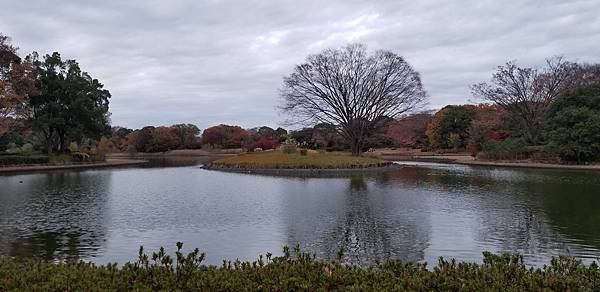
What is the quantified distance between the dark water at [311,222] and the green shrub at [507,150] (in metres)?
23.9

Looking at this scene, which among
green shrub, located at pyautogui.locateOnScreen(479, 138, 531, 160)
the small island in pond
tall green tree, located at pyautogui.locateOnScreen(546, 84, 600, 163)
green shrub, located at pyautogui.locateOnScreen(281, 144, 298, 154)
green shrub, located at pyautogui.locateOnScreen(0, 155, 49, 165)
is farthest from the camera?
green shrub, located at pyautogui.locateOnScreen(479, 138, 531, 160)

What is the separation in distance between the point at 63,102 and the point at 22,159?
7.83 metres

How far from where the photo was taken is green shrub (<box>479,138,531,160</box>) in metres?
41.8

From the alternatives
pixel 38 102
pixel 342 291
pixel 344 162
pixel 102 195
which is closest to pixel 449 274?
pixel 342 291

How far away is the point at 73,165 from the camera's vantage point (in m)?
40.9

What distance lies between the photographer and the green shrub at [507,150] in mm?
41750

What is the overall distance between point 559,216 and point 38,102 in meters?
43.0

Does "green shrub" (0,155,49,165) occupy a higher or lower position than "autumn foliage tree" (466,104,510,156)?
lower

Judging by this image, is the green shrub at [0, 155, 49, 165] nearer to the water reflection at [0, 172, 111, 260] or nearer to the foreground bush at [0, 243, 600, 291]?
the water reflection at [0, 172, 111, 260]

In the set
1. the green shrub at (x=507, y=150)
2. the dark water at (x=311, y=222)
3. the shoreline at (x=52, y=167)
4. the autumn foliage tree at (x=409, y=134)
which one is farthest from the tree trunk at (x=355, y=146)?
the dark water at (x=311, y=222)

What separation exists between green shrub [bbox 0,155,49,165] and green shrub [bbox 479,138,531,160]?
3985 cm

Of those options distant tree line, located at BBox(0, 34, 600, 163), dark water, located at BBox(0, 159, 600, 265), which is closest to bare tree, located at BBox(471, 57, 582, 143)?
distant tree line, located at BBox(0, 34, 600, 163)

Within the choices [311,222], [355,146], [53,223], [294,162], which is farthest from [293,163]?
[53,223]

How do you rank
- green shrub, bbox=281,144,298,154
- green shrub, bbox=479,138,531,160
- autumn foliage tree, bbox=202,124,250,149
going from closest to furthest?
green shrub, bbox=281,144,298,154
green shrub, bbox=479,138,531,160
autumn foliage tree, bbox=202,124,250,149
